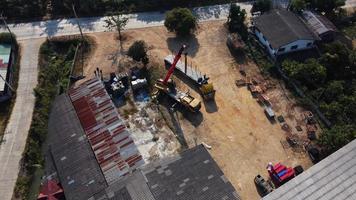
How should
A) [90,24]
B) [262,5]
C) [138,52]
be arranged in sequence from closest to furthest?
[138,52] < [262,5] < [90,24]

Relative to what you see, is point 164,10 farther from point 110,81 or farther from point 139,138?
point 139,138

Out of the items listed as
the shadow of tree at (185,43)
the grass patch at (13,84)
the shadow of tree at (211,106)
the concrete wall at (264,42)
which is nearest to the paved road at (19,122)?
the grass patch at (13,84)

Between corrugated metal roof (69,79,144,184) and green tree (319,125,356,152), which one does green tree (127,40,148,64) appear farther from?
green tree (319,125,356,152)

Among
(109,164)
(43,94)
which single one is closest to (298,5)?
(109,164)

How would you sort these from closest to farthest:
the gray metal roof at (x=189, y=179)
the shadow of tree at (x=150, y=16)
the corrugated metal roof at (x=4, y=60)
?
the gray metal roof at (x=189, y=179) → the corrugated metal roof at (x=4, y=60) → the shadow of tree at (x=150, y=16)

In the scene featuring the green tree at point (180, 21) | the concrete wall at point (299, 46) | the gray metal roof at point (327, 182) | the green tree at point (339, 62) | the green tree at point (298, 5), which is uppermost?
the green tree at point (180, 21)

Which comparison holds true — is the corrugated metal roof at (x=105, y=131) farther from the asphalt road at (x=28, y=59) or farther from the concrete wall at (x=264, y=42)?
the concrete wall at (x=264, y=42)

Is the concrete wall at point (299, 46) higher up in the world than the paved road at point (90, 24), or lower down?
lower down

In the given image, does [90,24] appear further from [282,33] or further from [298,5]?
[298,5]
